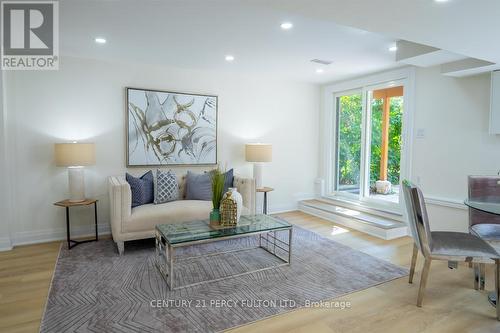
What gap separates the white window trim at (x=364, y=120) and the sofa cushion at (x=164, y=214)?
278 cm

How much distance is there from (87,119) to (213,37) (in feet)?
6.85

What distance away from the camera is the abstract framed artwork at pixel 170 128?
434 cm

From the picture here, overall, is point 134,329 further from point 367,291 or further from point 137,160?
point 137,160

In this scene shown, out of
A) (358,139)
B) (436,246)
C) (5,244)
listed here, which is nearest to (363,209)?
(358,139)

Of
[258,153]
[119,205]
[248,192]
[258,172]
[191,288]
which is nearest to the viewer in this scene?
[191,288]

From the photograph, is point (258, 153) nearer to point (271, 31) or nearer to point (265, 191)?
point (265, 191)

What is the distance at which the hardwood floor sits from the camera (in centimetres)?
216

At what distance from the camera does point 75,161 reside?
3629mm

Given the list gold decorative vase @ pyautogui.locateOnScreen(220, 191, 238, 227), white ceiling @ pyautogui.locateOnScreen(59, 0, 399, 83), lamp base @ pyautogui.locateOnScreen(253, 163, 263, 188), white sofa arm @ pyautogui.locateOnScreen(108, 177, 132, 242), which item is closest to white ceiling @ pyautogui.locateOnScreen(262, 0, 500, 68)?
white ceiling @ pyautogui.locateOnScreen(59, 0, 399, 83)

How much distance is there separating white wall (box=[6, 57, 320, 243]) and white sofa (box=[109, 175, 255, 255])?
2.69ft

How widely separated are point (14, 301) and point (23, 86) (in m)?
2.56

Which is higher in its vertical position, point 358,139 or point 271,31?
point 271,31

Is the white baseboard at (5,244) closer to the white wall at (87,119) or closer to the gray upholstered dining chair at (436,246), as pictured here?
the white wall at (87,119)

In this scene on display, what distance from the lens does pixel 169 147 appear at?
15.0 feet
